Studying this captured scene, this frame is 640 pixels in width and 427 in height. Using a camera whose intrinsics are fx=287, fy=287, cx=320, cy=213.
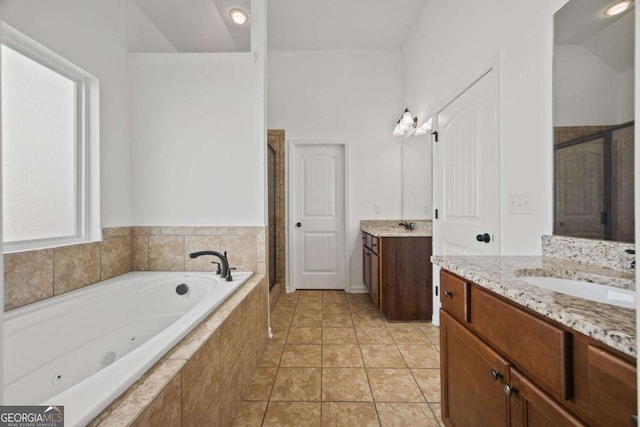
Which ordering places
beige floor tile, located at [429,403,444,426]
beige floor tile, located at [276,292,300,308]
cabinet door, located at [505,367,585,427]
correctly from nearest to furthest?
cabinet door, located at [505,367,585,427], beige floor tile, located at [429,403,444,426], beige floor tile, located at [276,292,300,308]

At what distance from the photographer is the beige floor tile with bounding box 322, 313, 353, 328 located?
2453 mm

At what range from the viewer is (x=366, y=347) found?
2080mm

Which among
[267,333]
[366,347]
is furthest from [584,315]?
[267,333]

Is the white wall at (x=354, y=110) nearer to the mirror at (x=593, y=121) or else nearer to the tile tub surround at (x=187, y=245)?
the tile tub surround at (x=187, y=245)

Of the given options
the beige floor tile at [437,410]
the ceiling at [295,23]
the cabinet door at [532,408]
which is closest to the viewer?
the cabinet door at [532,408]

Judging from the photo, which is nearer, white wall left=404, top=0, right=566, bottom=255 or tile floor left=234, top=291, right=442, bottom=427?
white wall left=404, top=0, right=566, bottom=255

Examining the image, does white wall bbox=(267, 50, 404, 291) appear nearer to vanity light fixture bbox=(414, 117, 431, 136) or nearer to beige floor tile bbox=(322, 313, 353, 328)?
vanity light fixture bbox=(414, 117, 431, 136)

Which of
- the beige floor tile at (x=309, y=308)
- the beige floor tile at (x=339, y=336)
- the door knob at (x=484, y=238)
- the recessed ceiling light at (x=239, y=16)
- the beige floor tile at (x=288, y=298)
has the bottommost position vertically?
the beige floor tile at (x=339, y=336)

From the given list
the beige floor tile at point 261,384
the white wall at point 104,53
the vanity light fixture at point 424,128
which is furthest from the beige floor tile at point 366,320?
the white wall at point 104,53

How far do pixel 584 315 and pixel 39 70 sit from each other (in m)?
2.56

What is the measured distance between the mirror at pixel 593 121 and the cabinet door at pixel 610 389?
62 cm

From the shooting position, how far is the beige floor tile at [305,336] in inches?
85.2

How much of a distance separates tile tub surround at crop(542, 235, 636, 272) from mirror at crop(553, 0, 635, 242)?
28 millimetres

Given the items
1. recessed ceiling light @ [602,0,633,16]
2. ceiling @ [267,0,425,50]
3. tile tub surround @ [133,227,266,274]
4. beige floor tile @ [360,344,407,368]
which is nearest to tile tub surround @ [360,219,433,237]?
beige floor tile @ [360,344,407,368]
